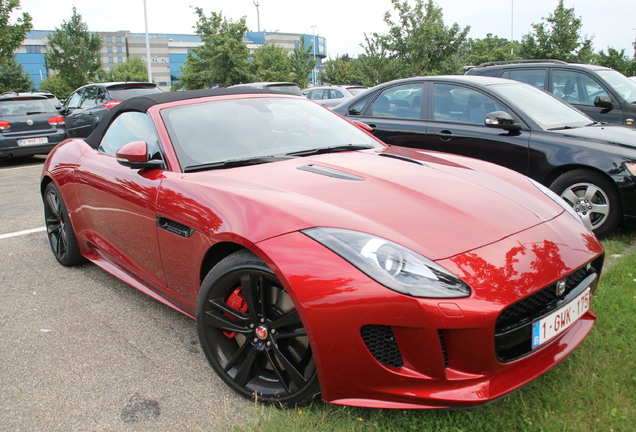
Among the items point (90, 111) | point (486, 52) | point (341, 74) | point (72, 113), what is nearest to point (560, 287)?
point (90, 111)

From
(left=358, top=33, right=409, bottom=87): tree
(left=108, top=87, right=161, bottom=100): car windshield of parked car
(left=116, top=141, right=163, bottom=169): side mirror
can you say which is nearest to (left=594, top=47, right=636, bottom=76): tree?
(left=358, top=33, right=409, bottom=87): tree

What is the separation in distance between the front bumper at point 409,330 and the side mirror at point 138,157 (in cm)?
116

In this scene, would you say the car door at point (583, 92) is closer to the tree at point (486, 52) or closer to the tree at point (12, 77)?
the tree at point (12, 77)

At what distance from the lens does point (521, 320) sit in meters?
2.00

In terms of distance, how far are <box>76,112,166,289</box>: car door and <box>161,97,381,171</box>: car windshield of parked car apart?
0.19m

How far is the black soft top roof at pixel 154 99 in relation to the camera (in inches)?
132

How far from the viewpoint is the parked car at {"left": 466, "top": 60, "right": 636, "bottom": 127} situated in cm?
721

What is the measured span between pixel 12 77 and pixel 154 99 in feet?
84.2

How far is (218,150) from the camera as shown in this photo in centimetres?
300

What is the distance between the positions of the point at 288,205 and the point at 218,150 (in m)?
0.89

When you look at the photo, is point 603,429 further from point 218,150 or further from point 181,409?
point 218,150

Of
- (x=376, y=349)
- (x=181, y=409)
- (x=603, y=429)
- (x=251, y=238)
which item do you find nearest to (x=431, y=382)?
(x=376, y=349)

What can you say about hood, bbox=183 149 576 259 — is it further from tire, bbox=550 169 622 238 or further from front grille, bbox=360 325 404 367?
tire, bbox=550 169 622 238

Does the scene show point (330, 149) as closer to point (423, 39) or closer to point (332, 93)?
point (332, 93)
